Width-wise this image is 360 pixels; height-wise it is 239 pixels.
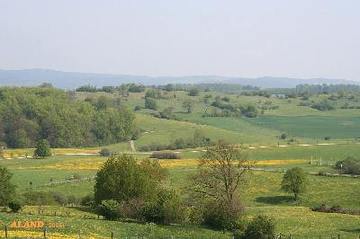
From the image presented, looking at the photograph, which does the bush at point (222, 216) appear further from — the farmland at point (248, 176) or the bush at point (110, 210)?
the bush at point (110, 210)

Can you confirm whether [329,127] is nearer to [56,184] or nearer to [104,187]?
[56,184]

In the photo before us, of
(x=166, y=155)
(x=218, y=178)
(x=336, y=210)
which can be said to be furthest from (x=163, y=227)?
(x=166, y=155)

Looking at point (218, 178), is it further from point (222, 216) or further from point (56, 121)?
point (56, 121)

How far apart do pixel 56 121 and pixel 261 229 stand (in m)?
122

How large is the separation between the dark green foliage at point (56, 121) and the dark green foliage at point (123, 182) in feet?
326

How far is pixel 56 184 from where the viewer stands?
85.2 m

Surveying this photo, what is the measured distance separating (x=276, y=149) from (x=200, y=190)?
6960cm

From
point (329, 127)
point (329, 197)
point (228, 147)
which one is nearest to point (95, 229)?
point (228, 147)

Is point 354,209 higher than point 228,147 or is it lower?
lower

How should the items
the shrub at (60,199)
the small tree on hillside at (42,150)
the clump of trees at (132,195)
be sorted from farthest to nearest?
the small tree on hillside at (42,150)
the shrub at (60,199)
the clump of trees at (132,195)

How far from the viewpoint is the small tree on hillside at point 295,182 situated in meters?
77.2

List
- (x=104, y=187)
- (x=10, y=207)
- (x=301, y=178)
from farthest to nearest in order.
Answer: (x=301, y=178) < (x=104, y=187) < (x=10, y=207)

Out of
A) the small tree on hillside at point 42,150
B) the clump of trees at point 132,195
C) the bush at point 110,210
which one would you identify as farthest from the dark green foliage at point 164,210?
the small tree on hillside at point 42,150

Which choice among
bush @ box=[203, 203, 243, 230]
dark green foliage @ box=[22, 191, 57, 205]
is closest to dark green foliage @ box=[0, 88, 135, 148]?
dark green foliage @ box=[22, 191, 57, 205]
